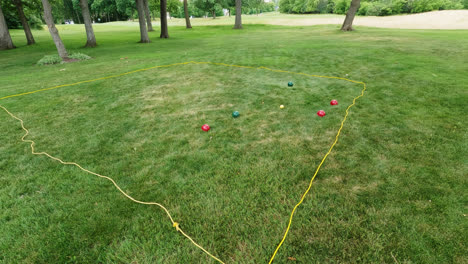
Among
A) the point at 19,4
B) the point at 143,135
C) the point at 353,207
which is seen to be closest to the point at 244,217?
the point at 353,207

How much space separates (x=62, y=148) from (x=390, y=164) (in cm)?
491

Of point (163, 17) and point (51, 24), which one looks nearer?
point (51, 24)

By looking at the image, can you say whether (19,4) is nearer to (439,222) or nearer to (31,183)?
(31,183)

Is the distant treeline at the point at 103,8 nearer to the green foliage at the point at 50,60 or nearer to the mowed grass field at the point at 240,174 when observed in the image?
the green foliage at the point at 50,60

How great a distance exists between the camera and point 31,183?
2.87 metres

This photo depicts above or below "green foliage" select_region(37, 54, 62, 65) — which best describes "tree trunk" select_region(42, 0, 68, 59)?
above

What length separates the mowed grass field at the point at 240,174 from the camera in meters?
2.07

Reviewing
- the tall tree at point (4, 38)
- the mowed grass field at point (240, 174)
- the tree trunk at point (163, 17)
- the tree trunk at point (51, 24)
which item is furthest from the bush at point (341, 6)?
the tall tree at point (4, 38)

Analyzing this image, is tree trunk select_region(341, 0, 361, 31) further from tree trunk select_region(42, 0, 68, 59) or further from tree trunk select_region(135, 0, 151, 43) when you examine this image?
tree trunk select_region(42, 0, 68, 59)

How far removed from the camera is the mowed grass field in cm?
207

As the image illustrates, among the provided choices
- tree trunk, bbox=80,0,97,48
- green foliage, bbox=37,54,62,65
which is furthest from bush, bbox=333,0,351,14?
green foliage, bbox=37,54,62,65

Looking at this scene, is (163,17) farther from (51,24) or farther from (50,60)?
(50,60)

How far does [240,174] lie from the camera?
2928mm

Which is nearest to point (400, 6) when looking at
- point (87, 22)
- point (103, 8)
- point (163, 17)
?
point (163, 17)
